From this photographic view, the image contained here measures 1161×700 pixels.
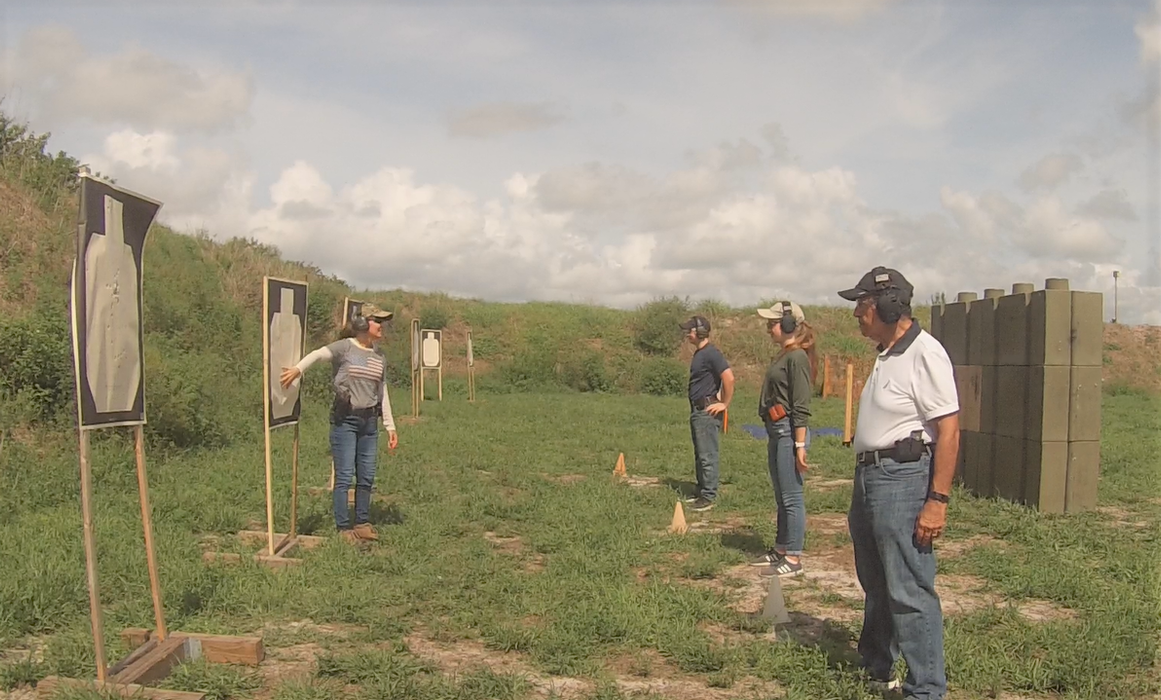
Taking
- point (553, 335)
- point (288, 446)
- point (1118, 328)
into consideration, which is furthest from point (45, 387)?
point (1118, 328)

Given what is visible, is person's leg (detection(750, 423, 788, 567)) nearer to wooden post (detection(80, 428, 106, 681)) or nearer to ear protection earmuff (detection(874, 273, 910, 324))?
ear protection earmuff (detection(874, 273, 910, 324))

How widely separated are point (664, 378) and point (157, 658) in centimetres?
2600

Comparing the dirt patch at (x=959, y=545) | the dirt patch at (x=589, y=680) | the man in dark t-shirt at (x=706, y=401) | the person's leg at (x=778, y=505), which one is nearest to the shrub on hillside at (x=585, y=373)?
the man in dark t-shirt at (x=706, y=401)

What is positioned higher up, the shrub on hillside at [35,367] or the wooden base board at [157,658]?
the shrub on hillside at [35,367]

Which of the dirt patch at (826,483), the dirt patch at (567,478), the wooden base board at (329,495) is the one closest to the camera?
the wooden base board at (329,495)

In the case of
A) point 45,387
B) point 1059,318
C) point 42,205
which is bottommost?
point 45,387

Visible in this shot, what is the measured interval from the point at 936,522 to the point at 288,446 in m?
10.6

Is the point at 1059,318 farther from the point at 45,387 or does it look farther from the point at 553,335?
the point at 553,335

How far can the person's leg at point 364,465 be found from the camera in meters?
7.24

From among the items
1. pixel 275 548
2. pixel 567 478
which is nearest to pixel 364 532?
pixel 275 548

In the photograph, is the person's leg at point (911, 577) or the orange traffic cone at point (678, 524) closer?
the person's leg at point (911, 577)

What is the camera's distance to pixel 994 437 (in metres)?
9.42

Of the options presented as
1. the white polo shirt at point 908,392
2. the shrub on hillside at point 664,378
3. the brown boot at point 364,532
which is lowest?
the shrub on hillside at point 664,378

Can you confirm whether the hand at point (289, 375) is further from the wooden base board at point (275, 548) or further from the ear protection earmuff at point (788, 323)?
the ear protection earmuff at point (788, 323)
